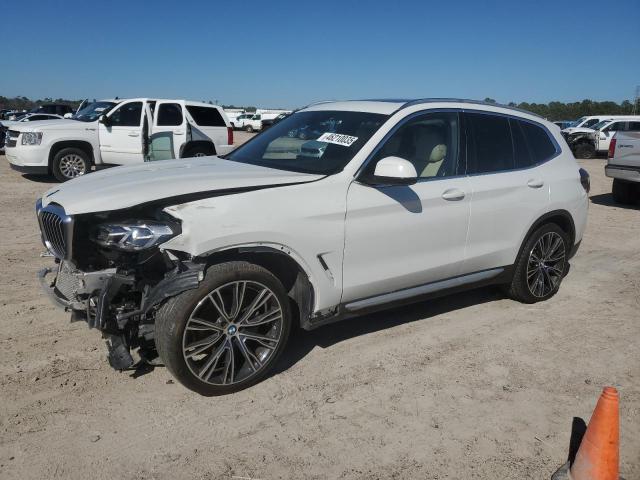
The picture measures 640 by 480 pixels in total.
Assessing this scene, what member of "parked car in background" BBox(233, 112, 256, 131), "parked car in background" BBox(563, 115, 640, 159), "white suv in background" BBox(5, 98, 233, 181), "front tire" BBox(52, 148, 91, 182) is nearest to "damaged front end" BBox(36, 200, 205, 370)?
"white suv in background" BBox(5, 98, 233, 181)

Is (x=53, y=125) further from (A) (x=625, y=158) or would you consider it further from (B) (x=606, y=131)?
(B) (x=606, y=131)

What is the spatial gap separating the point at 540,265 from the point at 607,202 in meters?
8.34

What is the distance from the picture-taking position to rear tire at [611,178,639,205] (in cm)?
1191

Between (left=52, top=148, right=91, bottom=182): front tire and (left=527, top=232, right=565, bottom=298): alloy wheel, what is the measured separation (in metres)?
10.3

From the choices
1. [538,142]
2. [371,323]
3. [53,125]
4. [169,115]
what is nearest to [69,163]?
[53,125]

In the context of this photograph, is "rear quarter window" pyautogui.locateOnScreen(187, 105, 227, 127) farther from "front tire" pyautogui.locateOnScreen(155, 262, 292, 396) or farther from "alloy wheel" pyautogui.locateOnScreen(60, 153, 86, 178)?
"front tire" pyautogui.locateOnScreen(155, 262, 292, 396)

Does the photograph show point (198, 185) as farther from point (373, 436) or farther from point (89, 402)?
point (373, 436)

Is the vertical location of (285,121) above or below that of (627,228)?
above

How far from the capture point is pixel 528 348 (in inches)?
179

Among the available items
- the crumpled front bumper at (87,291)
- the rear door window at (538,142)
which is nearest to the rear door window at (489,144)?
the rear door window at (538,142)

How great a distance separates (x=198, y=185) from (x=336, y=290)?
117 centimetres

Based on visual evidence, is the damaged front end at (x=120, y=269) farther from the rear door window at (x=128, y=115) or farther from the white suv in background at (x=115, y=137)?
the rear door window at (x=128, y=115)

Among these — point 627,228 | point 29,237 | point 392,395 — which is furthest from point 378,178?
point 627,228

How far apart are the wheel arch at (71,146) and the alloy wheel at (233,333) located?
1029cm
